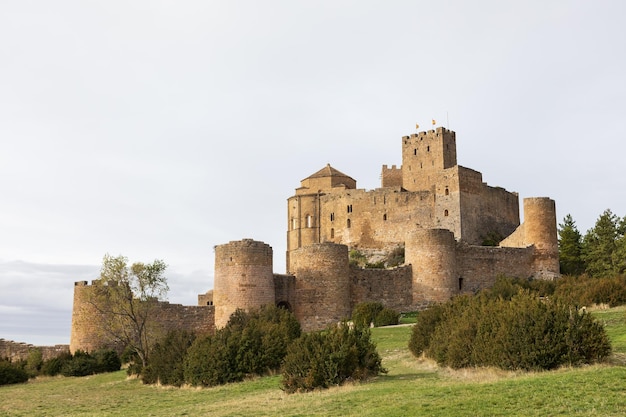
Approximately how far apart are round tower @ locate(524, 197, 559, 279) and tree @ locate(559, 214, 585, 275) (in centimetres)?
461

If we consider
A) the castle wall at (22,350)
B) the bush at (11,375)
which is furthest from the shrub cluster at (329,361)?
the castle wall at (22,350)

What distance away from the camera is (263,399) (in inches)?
631

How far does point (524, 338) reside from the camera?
49.5 ft

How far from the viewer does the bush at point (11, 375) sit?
2897cm

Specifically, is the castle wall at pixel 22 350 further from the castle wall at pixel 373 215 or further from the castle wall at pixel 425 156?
the castle wall at pixel 425 156

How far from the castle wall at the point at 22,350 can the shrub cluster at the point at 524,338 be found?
23.5 m

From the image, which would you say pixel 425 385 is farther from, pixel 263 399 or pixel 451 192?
pixel 451 192

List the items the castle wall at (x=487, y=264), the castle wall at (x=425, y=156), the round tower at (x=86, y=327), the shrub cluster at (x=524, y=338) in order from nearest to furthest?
the shrub cluster at (x=524, y=338) → the round tower at (x=86, y=327) → the castle wall at (x=487, y=264) → the castle wall at (x=425, y=156)

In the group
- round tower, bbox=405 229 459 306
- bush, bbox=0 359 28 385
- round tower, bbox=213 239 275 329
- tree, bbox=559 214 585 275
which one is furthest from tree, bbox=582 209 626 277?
bush, bbox=0 359 28 385

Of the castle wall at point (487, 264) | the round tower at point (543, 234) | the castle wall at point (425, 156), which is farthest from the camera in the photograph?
the castle wall at point (425, 156)

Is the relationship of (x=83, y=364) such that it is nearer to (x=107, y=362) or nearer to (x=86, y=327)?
(x=107, y=362)

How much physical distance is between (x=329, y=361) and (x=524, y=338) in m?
4.46

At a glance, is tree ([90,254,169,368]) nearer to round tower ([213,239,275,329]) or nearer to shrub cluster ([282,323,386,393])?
round tower ([213,239,275,329])

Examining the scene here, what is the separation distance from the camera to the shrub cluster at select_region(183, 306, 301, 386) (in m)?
20.6
